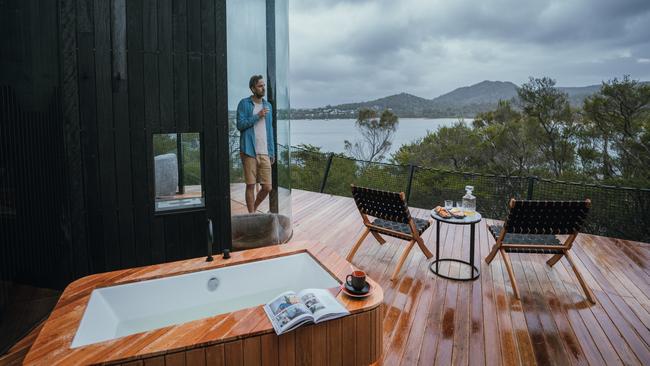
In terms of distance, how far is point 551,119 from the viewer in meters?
10.4

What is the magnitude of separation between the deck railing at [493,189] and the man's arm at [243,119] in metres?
3.19

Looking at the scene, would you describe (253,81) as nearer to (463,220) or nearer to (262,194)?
(262,194)

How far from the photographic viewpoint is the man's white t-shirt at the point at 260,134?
4293mm

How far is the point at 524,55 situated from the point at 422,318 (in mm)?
10502

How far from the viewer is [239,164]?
14.0 ft

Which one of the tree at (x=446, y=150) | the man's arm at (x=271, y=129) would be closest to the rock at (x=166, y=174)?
the man's arm at (x=271, y=129)

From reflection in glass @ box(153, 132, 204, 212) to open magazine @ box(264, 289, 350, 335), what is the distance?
82.4 inches

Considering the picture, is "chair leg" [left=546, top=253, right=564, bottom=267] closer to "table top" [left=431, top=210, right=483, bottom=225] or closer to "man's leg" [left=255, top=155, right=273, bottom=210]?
"table top" [left=431, top=210, right=483, bottom=225]

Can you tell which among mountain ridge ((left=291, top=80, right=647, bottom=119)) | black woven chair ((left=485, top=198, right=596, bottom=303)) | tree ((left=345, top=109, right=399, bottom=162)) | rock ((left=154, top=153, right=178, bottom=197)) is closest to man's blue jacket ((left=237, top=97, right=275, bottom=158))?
rock ((left=154, top=153, right=178, bottom=197))

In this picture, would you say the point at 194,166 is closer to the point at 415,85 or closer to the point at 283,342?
the point at 283,342

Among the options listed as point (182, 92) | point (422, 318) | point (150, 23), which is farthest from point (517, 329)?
point (150, 23)

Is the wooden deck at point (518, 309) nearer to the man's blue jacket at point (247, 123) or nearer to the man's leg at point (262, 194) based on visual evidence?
the man's leg at point (262, 194)

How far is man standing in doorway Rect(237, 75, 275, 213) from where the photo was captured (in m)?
4.24

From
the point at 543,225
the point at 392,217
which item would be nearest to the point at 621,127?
the point at 543,225
